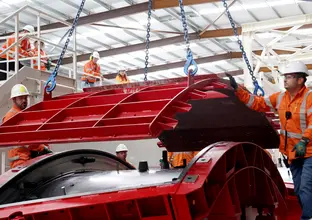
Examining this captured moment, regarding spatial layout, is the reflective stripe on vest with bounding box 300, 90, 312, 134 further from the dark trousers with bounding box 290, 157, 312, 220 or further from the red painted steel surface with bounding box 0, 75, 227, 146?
the red painted steel surface with bounding box 0, 75, 227, 146

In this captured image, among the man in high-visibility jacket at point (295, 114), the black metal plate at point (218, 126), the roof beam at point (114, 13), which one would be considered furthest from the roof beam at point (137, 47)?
the man in high-visibility jacket at point (295, 114)

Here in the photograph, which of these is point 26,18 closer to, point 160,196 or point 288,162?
point 288,162

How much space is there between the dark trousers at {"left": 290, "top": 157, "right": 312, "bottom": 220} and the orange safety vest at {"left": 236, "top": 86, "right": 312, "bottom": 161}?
0.10 metres

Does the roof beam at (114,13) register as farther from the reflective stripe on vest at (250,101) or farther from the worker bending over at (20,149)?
the reflective stripe on vest at (250,101)

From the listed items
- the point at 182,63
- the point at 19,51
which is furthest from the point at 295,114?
the point at 182,63

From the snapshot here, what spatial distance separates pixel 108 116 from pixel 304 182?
1899 millimetres

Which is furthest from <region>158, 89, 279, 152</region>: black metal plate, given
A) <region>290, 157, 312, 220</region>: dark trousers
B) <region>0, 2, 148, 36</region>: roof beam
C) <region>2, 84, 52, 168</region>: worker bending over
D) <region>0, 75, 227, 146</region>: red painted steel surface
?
<region>0, 2, 148, 36</region>: roof beam

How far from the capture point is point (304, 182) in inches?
160

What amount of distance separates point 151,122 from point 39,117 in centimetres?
164

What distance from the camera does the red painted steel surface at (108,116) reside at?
338cm

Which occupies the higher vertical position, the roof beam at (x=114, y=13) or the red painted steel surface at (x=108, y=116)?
the roof beam at (x=114, y=13)

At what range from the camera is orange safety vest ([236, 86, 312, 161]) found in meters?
4.24

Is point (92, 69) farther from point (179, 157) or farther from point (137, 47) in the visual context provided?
point (179, 157)

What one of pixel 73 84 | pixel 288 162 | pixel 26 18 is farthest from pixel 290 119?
pixel 26 18
